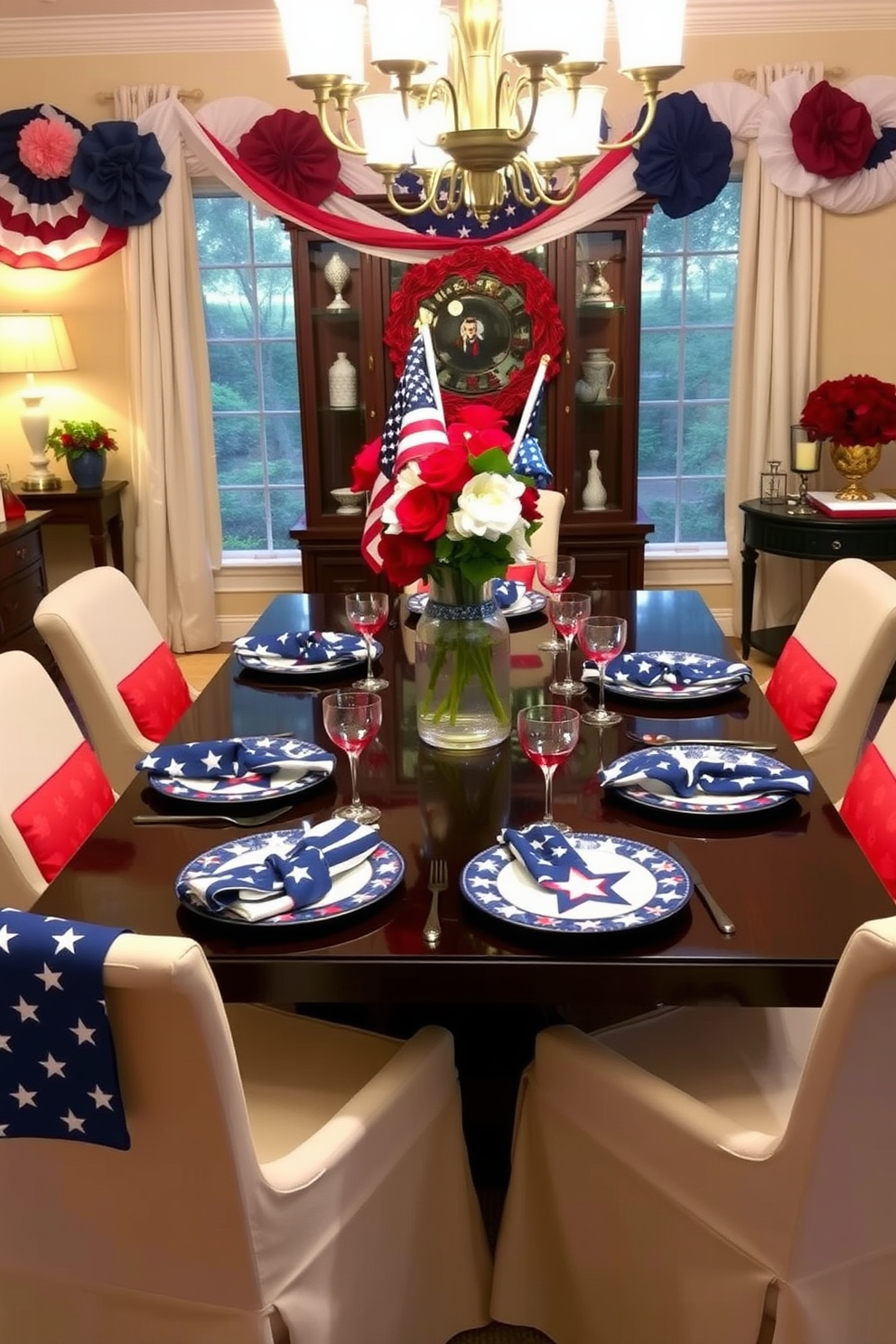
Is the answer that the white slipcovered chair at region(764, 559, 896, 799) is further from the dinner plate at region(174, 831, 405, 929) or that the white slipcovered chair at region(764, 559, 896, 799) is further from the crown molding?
the crown molding

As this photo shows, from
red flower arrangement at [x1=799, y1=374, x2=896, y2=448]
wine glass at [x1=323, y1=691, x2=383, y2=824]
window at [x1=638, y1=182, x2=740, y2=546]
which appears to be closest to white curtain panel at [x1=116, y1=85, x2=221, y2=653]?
window at [x1=638, y1=182, x2=740, y2=546]

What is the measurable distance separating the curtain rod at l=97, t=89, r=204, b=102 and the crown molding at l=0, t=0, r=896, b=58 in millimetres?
143

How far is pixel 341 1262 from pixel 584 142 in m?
2.00

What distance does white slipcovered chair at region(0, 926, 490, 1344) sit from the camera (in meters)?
1.13

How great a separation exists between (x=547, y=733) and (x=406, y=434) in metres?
0.70

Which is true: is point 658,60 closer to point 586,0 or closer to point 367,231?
point 586,0

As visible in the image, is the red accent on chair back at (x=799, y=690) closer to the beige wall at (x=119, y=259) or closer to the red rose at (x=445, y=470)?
the red rose at (x=445, y=470)

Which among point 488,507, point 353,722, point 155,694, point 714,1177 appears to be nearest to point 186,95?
point 155,694

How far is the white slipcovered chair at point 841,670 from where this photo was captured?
2178mm

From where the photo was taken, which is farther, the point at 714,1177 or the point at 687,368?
the point at 687,368

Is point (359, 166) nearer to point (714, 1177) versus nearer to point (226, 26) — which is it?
point (226, 26)

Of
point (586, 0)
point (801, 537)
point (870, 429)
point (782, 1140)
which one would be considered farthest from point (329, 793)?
point (870, 429)

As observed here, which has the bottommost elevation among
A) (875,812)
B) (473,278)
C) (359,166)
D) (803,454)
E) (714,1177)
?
(714,1177)

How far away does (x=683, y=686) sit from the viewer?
7.19 feet
